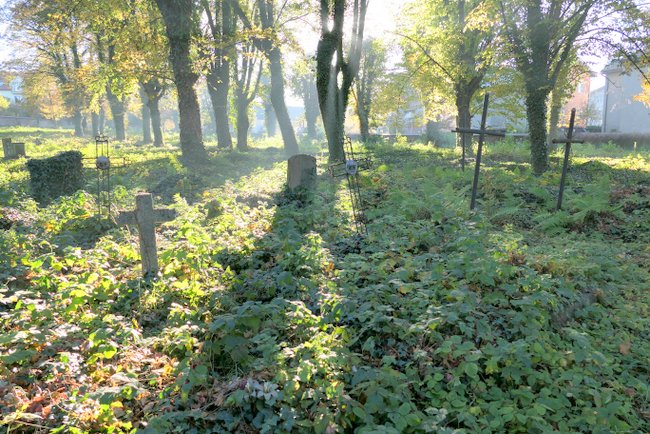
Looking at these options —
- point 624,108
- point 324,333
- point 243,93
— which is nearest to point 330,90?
point 324,333

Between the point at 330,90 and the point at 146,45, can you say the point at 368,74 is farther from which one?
the point at 330,90

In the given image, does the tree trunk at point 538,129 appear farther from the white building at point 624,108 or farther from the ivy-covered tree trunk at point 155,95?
the white building at point 624,108

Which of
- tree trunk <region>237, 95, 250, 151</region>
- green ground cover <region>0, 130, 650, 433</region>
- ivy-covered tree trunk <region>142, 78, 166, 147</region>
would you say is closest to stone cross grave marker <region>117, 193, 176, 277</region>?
green ground cover <region>0, 130, 650, 433</region>

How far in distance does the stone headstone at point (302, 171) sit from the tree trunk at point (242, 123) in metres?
15.4

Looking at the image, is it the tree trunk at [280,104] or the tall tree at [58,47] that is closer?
the tree trunk at [280,104]

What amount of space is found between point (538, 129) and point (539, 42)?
2676 mm

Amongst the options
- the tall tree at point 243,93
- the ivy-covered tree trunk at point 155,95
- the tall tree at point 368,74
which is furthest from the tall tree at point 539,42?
the ivy-covered tree trunk at point 155,95

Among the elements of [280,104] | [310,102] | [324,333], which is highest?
[310,102]

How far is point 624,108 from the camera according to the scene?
4109cm

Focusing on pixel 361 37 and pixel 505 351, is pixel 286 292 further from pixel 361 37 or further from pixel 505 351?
pixel 361 37

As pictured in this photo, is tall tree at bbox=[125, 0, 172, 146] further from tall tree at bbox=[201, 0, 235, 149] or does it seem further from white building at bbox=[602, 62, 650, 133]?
white building at bbox=[602, 62, 650, 133]

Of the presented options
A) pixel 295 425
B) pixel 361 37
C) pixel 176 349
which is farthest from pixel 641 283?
pixel 361 37

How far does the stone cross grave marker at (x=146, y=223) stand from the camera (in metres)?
5.49

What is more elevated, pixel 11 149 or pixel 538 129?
pixel 538 129
